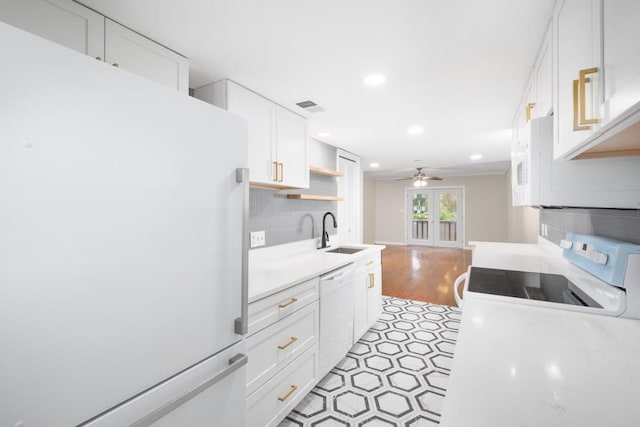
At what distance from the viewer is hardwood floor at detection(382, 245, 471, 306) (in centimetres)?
419

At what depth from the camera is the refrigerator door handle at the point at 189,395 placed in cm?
80

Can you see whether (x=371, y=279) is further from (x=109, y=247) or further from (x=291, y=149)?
(x=109, y=247)

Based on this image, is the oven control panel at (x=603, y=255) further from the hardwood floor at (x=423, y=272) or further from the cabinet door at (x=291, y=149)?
the hardwood floor at (x=423, y=272)

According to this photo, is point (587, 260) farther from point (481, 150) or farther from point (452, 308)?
point (481, 150)

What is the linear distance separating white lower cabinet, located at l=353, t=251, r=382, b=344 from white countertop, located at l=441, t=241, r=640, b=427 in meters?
1.47

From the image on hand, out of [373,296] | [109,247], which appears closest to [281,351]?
[109,247]

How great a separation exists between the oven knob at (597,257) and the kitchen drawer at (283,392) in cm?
161

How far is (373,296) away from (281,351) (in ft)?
5.18

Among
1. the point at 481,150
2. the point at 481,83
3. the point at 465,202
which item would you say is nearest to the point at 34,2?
the point at 481,83

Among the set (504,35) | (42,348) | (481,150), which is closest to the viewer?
(42,348)

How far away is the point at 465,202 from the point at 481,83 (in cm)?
733

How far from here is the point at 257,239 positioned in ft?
Answer: 7.82

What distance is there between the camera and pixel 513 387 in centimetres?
68

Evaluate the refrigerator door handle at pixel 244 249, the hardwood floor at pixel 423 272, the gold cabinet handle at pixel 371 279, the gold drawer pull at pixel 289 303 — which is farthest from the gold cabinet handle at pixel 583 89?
the hardwood floor at pixel 423 272
